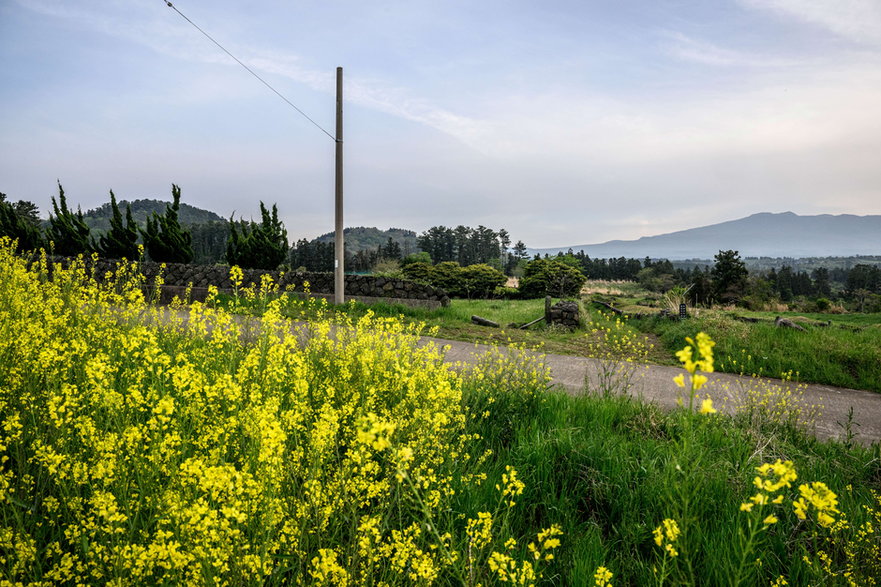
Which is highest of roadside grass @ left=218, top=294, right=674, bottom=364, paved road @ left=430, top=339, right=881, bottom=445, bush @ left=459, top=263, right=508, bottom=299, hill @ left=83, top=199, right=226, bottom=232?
hill @ left=83, top=199, right=226, bottom=232

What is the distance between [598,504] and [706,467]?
0.85m

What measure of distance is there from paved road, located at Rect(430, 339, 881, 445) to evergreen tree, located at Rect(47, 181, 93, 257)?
20.3 meters

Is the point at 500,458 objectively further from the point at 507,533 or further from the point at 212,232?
the point at 212,232

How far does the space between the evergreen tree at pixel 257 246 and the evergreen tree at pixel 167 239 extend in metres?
1.99

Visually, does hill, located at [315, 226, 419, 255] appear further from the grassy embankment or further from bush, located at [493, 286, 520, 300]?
the grassy embankment

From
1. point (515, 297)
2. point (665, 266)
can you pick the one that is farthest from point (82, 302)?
point (665, 266)

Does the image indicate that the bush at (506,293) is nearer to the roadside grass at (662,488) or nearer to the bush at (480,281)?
the bush at (480,281)

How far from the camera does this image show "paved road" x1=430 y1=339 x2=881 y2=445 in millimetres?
5160

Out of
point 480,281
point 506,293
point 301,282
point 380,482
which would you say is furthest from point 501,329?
point 480,281

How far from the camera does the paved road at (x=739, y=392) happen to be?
5160 millimetres

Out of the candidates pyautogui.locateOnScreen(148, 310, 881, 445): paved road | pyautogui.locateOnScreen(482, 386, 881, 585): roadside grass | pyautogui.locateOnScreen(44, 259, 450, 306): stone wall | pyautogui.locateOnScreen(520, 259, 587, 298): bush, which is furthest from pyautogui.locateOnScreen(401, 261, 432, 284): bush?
pyautogui.locateOnScreen(482, 386, 881, 585): roadside grass

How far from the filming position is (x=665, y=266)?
4484 centimetres

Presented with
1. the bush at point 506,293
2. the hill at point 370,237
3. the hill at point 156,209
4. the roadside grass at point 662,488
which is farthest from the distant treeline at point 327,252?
the hill at point 156,209

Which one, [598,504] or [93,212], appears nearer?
[598,504]
